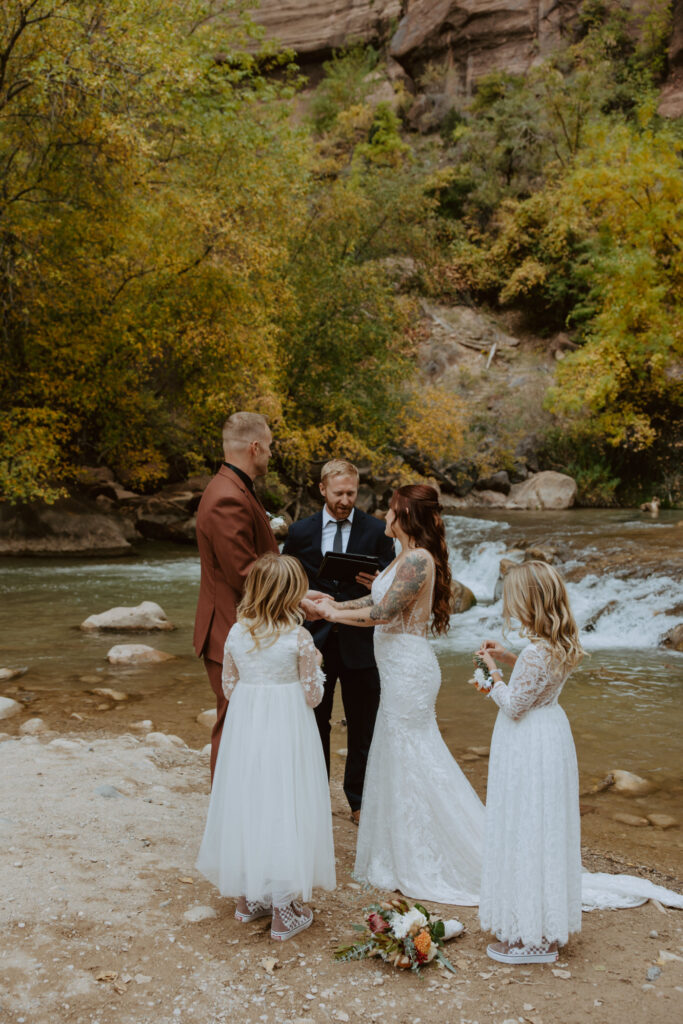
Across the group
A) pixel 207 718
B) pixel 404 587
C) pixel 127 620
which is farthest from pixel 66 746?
pixel 127 620

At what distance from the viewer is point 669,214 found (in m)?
21.5

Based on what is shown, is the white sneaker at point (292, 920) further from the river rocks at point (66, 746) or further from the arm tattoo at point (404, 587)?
the river rocks at point (66, 746)

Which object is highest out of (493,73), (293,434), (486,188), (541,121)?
(493,73)

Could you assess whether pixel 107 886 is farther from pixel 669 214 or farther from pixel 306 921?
pixel 669 214

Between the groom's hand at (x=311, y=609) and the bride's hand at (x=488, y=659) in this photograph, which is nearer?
the bride's hand at (x=488, y=659)

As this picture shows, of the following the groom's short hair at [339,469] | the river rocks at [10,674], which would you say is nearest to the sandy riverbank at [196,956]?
the groom's short hair at [339,469]

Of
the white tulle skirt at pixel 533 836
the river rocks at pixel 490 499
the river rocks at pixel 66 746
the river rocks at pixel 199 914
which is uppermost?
the river rocks at pixel 490 499

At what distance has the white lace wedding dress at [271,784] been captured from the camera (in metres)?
3.21

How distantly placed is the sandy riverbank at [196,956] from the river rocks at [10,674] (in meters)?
4.18

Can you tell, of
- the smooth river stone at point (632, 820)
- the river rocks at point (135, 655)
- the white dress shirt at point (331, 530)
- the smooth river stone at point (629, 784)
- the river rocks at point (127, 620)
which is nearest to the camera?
the white dress shirt at point (331, 530)

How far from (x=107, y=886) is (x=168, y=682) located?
15.9 feet

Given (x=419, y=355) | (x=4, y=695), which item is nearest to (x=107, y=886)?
(x=4, y=695)

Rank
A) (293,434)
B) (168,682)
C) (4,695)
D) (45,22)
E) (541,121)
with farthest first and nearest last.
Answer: (541,121), (293,434), (45,22), (168,682), (4,695)

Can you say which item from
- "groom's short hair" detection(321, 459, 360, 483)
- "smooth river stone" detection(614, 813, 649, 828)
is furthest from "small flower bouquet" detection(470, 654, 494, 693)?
"smooth river stone" detection(614, 813, 649, 828)
